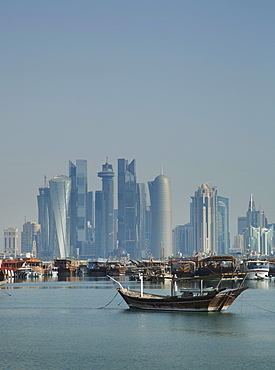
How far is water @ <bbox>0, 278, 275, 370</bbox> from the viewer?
157 feet

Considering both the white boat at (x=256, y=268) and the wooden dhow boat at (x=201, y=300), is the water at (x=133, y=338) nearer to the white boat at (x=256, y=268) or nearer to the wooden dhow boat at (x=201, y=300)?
the wooden dhow boat at (x=201, y=300)

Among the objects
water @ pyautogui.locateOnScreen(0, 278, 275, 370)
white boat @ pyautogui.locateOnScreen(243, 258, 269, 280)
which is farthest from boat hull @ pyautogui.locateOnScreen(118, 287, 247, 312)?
white boat @ pyautogui.locateOnScreen(243, 258, 269, 280)

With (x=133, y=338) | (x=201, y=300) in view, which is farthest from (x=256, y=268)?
(x=133, y=338)

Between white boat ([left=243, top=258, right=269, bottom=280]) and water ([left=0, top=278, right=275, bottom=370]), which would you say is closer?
water ([left=0, top=278, right=275, bottom=370])

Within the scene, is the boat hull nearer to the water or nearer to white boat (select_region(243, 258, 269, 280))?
the water

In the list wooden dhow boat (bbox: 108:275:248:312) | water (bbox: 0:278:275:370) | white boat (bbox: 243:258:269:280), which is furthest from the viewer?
white boat (bbox: 243:258:269:280)

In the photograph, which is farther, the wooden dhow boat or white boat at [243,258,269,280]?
white boat at [243,258,269,280]

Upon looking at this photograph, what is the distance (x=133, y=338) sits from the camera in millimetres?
57281

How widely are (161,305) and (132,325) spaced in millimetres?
8584

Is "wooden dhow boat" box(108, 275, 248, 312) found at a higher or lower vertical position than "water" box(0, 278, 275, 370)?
higher

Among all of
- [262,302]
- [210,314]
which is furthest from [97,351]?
[262,302]

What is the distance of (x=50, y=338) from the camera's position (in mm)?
57875

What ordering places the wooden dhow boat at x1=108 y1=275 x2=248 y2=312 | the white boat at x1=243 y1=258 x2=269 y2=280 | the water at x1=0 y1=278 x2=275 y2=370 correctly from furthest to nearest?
1. the white boat at x1=243 y1=258 x2=269 y2=280
2. the wooden dhow boat at x1=108 y1=275 x2=248 y2=312
3. the water at x1=0 y1=278 x2=275 y2=370

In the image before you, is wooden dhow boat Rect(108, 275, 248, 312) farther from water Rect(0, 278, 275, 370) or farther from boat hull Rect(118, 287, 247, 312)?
water Rect(0, 278, 275, 370)
